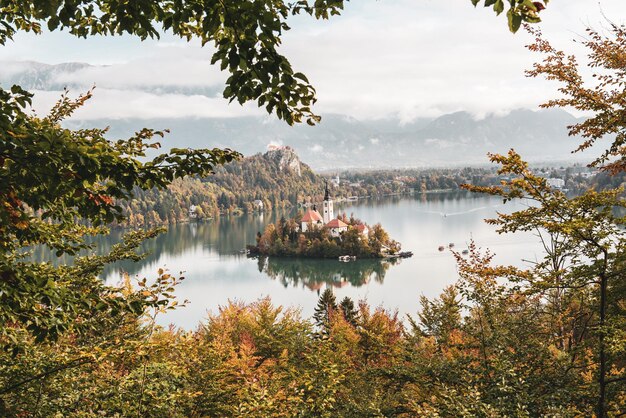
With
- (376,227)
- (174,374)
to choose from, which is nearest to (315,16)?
(174,374)

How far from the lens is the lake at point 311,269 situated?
37781mm

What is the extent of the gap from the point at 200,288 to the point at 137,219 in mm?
A: 47651

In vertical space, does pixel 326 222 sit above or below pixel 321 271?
above

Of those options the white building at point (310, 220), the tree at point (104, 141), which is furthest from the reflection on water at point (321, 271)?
the tree at point (104, 141)

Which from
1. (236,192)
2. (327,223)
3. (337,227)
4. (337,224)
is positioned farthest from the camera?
(236,192)

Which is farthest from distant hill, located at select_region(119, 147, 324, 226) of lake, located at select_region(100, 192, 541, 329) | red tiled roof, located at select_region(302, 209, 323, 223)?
lake, located at select_region(100, 192, 541, 329)

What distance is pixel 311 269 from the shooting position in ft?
166

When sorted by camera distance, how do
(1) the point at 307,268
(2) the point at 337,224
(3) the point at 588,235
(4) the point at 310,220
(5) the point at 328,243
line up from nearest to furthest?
(3) the point at 588,235, (1) the point at 307,268, (5) the point at 328,243, (2) the point at 337,224, (4) the point at 310,220

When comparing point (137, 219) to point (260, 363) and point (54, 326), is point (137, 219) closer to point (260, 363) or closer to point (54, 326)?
point (260, 363)

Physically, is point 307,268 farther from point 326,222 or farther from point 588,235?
point 588,235

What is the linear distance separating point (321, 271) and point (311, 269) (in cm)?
161

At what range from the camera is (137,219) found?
85.0 meters

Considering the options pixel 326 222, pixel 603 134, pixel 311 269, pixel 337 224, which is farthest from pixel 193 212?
pixel 603 134

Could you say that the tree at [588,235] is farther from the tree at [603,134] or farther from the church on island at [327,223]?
the church on island at [327,223]
